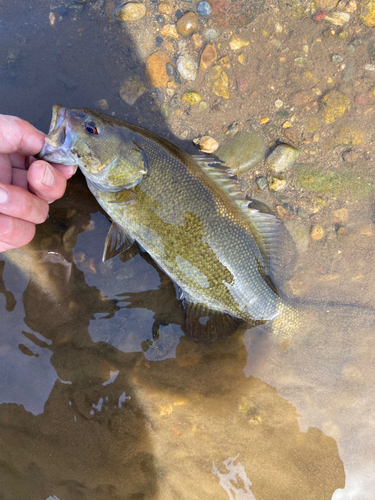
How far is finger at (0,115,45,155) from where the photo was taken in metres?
2.89

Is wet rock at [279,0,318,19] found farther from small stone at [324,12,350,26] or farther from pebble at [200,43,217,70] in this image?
pebble at [200,43,217,70]

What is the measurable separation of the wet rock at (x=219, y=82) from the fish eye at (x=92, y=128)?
156 cm

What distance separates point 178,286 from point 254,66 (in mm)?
2772

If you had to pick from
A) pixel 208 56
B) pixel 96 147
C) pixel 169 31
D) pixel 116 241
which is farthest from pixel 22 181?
pixel 208 56

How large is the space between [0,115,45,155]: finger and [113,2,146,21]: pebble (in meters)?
1.77

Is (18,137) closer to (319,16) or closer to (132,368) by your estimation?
(132,368)

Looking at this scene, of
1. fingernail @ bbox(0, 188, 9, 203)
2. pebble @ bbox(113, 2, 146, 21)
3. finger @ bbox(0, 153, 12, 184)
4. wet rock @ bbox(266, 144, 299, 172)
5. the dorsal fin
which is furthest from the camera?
wet rock @ bbox(266, 144, 299, 172)

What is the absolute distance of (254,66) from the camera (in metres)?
3.67

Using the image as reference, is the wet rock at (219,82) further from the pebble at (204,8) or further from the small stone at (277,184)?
the small stone at (277,184)

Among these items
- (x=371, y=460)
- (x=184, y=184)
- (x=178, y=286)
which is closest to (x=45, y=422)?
(x=178, y=286)

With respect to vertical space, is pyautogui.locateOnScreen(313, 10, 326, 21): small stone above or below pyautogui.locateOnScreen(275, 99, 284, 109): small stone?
above

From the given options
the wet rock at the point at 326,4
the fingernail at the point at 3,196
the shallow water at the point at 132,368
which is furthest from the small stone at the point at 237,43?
the fingernail at the point at 3,196

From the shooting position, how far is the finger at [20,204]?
2613mm

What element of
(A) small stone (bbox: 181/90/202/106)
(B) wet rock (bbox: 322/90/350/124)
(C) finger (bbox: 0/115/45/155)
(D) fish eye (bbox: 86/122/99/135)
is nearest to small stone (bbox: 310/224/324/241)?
(B) wet rock (bbox: 322/90/350/124)
